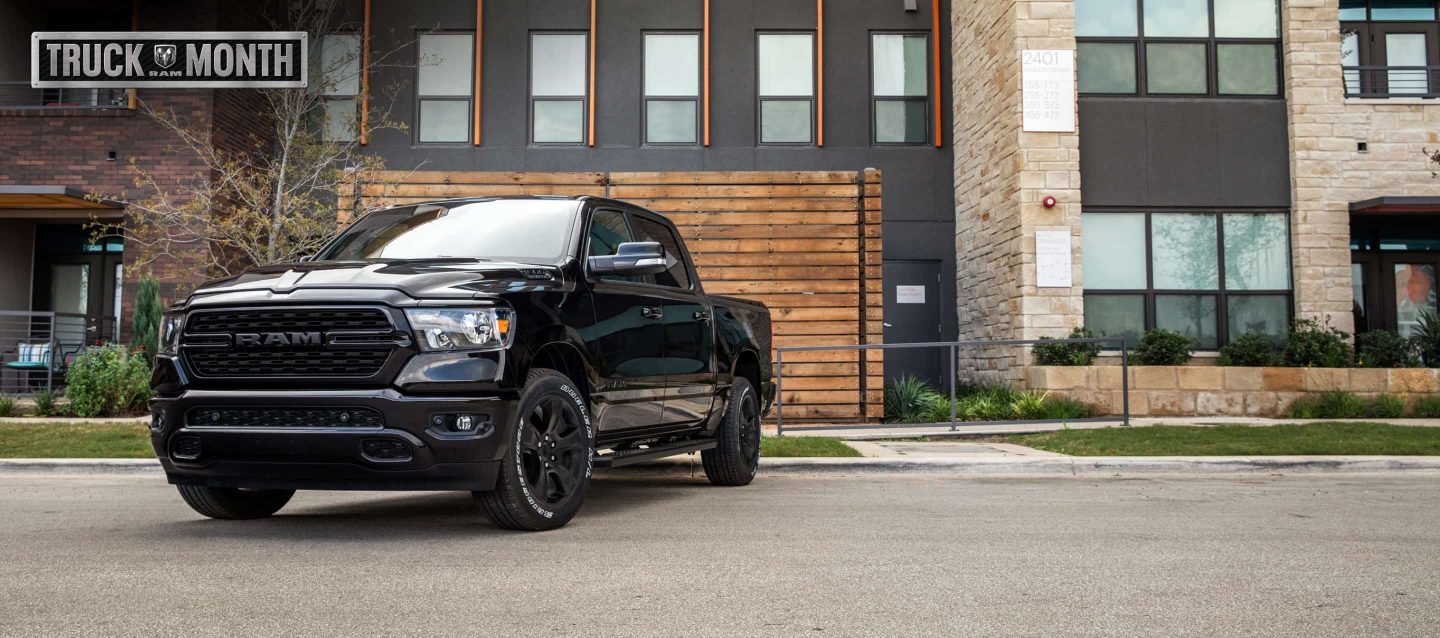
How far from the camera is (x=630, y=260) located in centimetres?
686

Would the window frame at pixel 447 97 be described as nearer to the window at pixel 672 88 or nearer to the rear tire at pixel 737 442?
the window at pixel 672 88

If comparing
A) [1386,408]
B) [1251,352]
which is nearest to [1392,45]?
[1251,352]

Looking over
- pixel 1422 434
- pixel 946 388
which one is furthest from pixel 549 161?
pixel 1422 434

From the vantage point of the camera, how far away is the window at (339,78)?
20.0m

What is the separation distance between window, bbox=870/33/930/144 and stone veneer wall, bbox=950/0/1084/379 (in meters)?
1.36

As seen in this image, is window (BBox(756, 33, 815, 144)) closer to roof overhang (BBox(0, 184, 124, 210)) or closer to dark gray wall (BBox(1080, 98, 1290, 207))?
dark gray wall (BBox(1080, 98, 1290, 207))

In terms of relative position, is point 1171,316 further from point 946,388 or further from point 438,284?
point 438,284

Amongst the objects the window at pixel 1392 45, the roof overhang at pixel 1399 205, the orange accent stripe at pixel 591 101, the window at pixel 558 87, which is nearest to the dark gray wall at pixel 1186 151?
the roof overhang at pixel 1399 205

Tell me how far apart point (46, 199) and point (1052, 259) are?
14847 millimetres

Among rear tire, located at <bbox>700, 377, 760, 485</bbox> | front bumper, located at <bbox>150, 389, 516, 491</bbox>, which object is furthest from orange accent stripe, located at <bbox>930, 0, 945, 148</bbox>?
front bumper, located at <bbox>150, 389, 516, 491</bbox>

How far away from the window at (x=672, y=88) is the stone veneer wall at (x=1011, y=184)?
464 cm

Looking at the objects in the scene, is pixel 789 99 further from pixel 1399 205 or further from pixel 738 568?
pixel 738 568

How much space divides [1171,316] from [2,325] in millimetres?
18274

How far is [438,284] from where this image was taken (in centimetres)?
591
